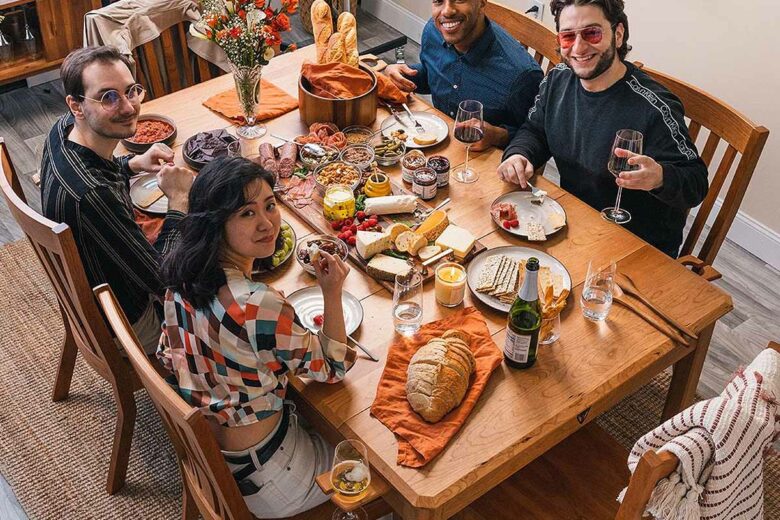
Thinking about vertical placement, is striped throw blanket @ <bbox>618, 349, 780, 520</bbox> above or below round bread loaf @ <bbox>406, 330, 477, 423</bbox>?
above

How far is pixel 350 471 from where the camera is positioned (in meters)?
1.75

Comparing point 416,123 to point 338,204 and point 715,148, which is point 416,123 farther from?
point 715,148

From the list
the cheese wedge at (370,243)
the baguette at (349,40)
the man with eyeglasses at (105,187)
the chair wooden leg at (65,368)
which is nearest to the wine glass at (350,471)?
the cheese wedge at (370,243)

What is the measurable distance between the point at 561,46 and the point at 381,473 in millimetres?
1463

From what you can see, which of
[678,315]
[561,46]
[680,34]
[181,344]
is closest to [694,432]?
[678,315]

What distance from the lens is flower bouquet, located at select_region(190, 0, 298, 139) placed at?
2.52 m

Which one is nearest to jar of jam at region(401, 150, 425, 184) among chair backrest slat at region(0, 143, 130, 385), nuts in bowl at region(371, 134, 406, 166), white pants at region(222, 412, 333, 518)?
nuts in bowl at region(371, 134, 406, 166)

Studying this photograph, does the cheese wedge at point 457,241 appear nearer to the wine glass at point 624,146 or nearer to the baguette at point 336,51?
the wine glass at point 624,146

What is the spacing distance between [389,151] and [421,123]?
0.80ft

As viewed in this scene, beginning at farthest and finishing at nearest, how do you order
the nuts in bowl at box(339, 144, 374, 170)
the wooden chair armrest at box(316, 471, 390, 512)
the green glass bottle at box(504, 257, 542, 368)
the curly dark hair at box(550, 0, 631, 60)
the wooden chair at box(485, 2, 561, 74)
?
1. the wooden chair at box(485, 2, 561, 74)
2. the nuts in bowl at box(339, 144, 374, 170)
3. the curly dark hair at box(550, 0, 631, 60)
4. the green glass bottle at box(504, 257, 542, 368)
5. the wooden chair armrest at box(316, 471, 390, 512)

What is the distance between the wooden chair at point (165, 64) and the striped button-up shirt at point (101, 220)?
101cm

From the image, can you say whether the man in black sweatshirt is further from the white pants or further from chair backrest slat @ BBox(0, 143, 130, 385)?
chair backrest slat @ BBox(0, 143, 130, 385)

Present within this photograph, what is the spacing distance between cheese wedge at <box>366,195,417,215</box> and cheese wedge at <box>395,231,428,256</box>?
0.12m

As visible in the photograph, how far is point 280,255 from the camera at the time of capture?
224 centimetres
